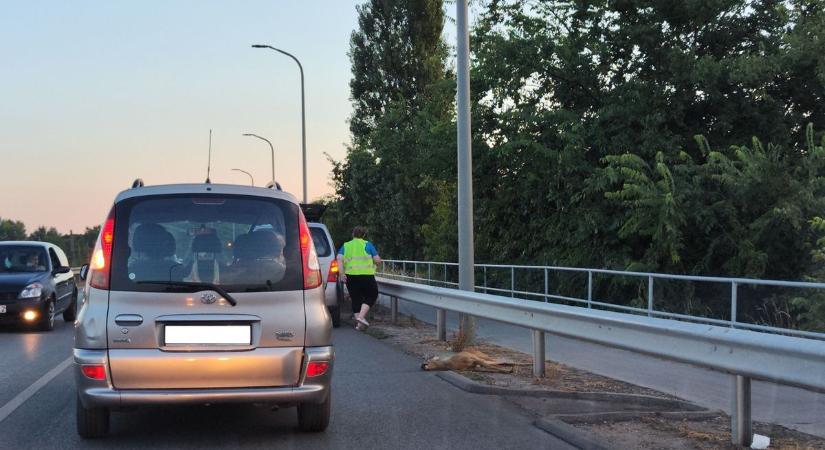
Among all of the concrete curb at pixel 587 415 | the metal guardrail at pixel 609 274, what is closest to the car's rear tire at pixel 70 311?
the metal guardrail at pixel 609 274

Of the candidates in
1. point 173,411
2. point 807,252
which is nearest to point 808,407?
point 173,411

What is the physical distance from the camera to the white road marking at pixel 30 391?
7105mm

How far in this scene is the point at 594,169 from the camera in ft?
67.8

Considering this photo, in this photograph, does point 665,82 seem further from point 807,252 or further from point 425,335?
point 425,335

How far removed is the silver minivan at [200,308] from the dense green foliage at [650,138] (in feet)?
32.8

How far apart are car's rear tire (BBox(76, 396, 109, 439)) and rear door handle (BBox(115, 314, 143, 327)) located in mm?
651

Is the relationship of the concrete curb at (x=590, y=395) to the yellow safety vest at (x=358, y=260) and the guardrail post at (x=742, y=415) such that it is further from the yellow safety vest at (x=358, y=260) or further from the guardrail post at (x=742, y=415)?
the yellow safety vest at (x=358, y=260)

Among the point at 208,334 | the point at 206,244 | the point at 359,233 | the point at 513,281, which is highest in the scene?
the point at 359,233

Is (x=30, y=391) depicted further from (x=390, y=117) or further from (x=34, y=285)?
(x=390, y=117)

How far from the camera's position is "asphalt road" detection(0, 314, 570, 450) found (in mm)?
5992

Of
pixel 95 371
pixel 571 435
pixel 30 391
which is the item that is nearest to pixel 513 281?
pixel 30 391

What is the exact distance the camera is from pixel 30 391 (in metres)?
8.04

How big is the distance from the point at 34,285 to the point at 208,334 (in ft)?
30.9

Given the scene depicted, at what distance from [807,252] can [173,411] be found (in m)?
12.3
